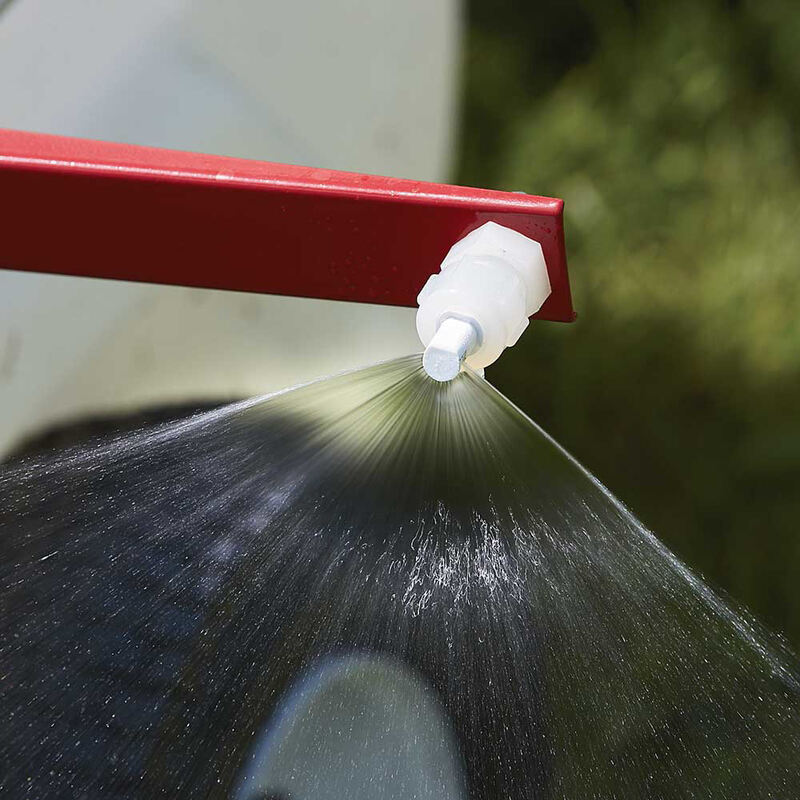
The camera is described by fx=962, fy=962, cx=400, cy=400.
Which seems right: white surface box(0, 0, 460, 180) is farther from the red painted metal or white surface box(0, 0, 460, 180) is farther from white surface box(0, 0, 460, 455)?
the red painted metal

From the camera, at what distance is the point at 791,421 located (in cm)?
63

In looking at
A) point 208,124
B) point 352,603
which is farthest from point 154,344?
point 352,603

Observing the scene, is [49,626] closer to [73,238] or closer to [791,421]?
[73,238]

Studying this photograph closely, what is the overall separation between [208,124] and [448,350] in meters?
0.35

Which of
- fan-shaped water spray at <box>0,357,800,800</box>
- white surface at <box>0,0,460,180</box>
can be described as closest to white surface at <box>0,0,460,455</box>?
white surface at <box>0,0,460,180</box>

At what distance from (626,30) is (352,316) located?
0.27 meters

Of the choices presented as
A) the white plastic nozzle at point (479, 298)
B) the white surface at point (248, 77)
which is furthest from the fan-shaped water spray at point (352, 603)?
the white surface at point (248, 77)

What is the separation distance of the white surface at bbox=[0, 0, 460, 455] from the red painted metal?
0.63 feet

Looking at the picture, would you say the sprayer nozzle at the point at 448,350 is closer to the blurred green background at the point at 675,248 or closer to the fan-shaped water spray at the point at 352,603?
the fan-shaped water spray at the point at 352,603

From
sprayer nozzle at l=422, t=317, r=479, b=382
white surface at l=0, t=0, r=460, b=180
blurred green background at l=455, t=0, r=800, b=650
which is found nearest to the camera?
sprayer nozzle at l=422, t=317, r=479, b=382

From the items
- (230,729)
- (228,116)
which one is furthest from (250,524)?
(228,116)

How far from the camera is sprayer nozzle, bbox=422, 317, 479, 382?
24 centimetres

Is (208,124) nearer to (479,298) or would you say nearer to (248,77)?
(248,77)

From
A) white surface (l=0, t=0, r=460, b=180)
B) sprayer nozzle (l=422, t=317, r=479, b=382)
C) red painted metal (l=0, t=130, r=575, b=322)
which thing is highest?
white surface (l=0, t=0, r=460, b=180)
